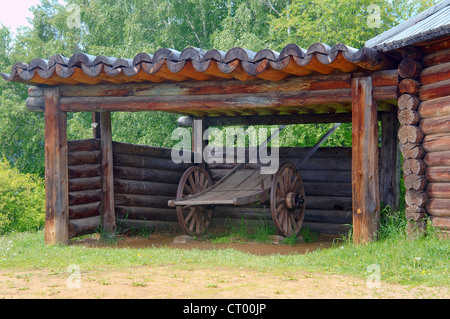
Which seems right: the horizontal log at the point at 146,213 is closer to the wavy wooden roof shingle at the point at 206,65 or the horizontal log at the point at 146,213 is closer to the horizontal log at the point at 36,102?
the horizontal log at the point at 36,102

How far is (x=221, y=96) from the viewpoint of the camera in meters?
8.96

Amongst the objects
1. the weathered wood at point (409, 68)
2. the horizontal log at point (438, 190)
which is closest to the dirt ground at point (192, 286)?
the horizontal log at point (438, 190)

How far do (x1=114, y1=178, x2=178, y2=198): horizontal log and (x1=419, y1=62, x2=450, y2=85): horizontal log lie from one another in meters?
5.59

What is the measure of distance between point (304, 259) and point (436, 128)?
241 cm

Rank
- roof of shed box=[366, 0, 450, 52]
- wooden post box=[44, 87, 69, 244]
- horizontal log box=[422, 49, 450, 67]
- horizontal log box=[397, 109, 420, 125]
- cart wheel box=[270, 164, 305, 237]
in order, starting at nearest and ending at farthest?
roof of shed box=[366, 0, 450, 52] → horizontal log box=[422, 49, 450, 67] → horizontal log box=[397, 109, 420, 125] → wooden post box=[44, 87, 69, 244] → cart wheel box=[270, 164, 305, 237]

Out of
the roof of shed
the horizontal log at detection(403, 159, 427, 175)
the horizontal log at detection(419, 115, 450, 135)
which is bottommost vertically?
the horizontal log at detection(403, 159, 427, 175)

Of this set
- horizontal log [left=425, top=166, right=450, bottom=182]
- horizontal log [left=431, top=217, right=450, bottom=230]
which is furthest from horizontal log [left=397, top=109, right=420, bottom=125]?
horizontal log [left=431, top=217, right=450, bottom=230]

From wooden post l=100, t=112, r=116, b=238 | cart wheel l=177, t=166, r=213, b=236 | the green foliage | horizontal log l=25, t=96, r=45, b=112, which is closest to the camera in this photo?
horizontal log l=25, t=96, r=45, b=112

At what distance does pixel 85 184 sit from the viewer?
9961 millimetres

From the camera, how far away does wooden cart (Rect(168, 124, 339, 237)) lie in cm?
978

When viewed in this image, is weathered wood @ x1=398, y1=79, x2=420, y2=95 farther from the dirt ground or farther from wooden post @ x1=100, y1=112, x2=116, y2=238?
wooden post @ x1=100, y1=112, x2=116, y2=238

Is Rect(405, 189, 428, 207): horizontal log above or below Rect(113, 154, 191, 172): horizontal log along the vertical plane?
below

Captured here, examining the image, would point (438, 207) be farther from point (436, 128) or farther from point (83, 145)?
point (83, 145)
